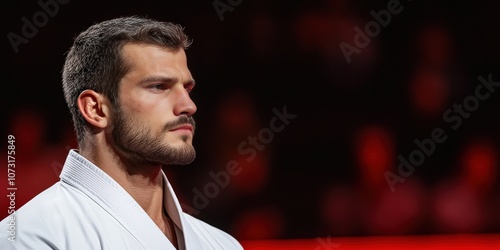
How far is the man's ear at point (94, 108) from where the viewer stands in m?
1.20

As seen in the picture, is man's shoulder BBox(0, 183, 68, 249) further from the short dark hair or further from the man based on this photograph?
the short dark hair

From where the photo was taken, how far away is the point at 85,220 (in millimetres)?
1081

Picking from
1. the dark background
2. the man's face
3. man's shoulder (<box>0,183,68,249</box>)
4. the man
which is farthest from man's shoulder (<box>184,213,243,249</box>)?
the dark background

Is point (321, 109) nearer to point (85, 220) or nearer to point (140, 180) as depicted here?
point (140, 180)

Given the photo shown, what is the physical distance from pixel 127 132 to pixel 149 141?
4cm

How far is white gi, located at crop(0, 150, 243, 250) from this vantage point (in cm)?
103

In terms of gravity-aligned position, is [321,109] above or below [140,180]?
below

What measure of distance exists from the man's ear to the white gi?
65 millimetres

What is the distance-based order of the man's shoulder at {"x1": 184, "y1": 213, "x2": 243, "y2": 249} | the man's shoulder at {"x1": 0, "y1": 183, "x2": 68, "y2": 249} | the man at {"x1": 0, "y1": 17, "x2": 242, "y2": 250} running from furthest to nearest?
the man's shoulder at {"x1": 184, "y1": 213, "x2": 243, "y2": 249}
the man at {"x1": 0, "y1": 17, "x2": 242, "y2": 250}
the man's shoulder at {"x1": 0, "y1": 183, "x2": 68, "y2": 249}

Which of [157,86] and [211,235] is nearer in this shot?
[157,86]

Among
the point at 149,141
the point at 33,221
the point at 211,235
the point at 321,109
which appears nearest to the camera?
the point at 33,221

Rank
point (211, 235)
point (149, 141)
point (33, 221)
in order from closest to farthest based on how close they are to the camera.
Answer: point (33, 221) < point (149, 141) < point (211, 235)

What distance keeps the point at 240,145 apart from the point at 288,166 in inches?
6.6

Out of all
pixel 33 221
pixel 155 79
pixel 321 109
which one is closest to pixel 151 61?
pixel 155 79
